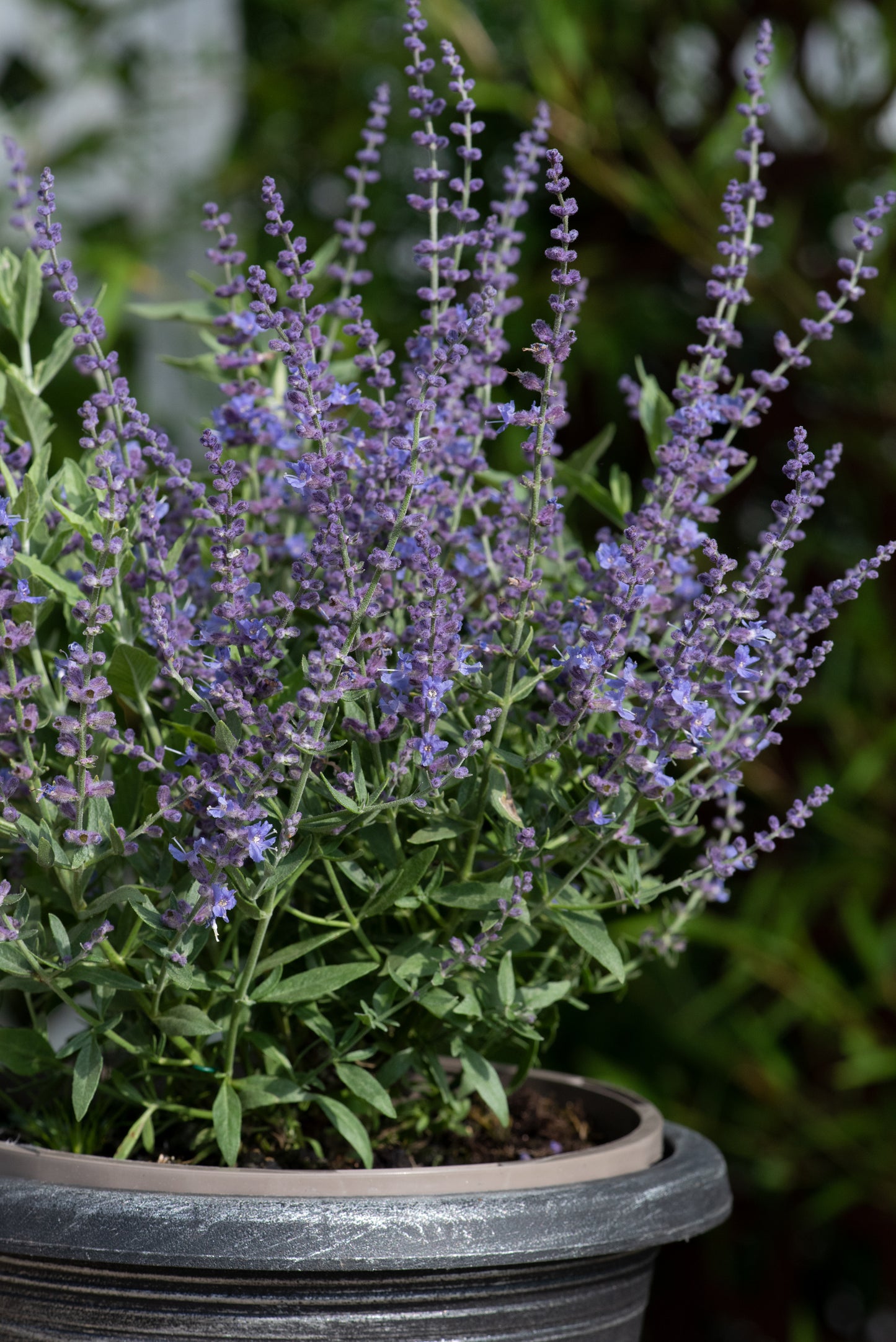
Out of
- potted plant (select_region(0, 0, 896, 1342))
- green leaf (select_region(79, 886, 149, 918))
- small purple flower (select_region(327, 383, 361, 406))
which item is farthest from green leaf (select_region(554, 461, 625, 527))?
green leaf (select_region(79, 886, 149, 918))

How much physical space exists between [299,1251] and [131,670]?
286 mm

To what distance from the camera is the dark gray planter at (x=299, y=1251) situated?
610mm

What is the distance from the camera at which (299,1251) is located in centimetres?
60

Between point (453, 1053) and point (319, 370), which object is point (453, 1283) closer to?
point (453, 1053)

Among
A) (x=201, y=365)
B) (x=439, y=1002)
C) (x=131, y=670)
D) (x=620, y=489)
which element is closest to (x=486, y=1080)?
(x=439, y=1002)

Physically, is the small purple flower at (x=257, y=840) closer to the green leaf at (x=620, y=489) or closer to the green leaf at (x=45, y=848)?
the green leaf at (x=45, y=848)

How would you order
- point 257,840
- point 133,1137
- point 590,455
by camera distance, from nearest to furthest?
point 257,840
point 133,1137
point 590,455

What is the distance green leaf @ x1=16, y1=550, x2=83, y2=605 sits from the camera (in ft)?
2.20

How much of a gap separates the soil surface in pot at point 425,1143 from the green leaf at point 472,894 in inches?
A: 5.9

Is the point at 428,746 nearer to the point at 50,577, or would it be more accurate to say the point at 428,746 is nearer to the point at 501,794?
the point at 501,794

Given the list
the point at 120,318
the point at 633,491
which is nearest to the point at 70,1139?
the point at 633,491

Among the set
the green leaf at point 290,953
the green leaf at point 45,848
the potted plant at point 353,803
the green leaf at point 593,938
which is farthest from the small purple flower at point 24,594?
the green leaf at point 593,938

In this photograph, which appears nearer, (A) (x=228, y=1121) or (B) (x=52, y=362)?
(A) (x=228, y=1121)

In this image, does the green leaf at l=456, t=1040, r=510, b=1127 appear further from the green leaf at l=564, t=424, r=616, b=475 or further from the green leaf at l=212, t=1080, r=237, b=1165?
the green leaf at l=564, t=424, r=616, b=475
